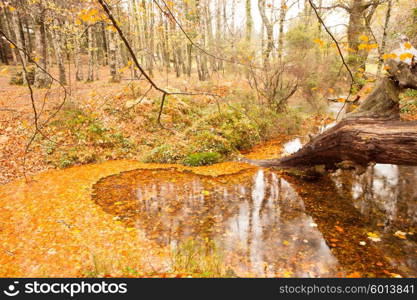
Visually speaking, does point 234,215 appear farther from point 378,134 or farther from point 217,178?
point 378,134

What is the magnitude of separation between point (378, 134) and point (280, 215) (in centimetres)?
256

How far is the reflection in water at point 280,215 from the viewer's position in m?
4.22

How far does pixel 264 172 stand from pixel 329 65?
27.1ft

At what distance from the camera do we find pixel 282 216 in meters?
5.64

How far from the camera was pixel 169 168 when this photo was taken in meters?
8.73

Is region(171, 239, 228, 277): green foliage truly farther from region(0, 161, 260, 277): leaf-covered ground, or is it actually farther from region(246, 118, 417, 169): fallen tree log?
region(246, 118, 417, 169): fallen tree log

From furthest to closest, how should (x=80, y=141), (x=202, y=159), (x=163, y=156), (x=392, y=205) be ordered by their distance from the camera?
(x=80, y=141) → (x=163, y=156) → (x=202, y=159) → (x=392, y=205)

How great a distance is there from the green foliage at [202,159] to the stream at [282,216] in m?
0.79

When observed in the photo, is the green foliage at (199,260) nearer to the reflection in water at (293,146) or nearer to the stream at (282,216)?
the stream at (282,216)

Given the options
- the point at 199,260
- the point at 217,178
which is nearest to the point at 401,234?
the point at 199,260

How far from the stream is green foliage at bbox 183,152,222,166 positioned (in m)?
0.79

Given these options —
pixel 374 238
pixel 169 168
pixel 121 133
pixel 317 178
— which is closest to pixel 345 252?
pixel 374 238

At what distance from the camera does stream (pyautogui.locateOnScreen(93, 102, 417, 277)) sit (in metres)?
4.20

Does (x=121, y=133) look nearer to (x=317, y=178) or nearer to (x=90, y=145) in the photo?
(x=90, y=145)
